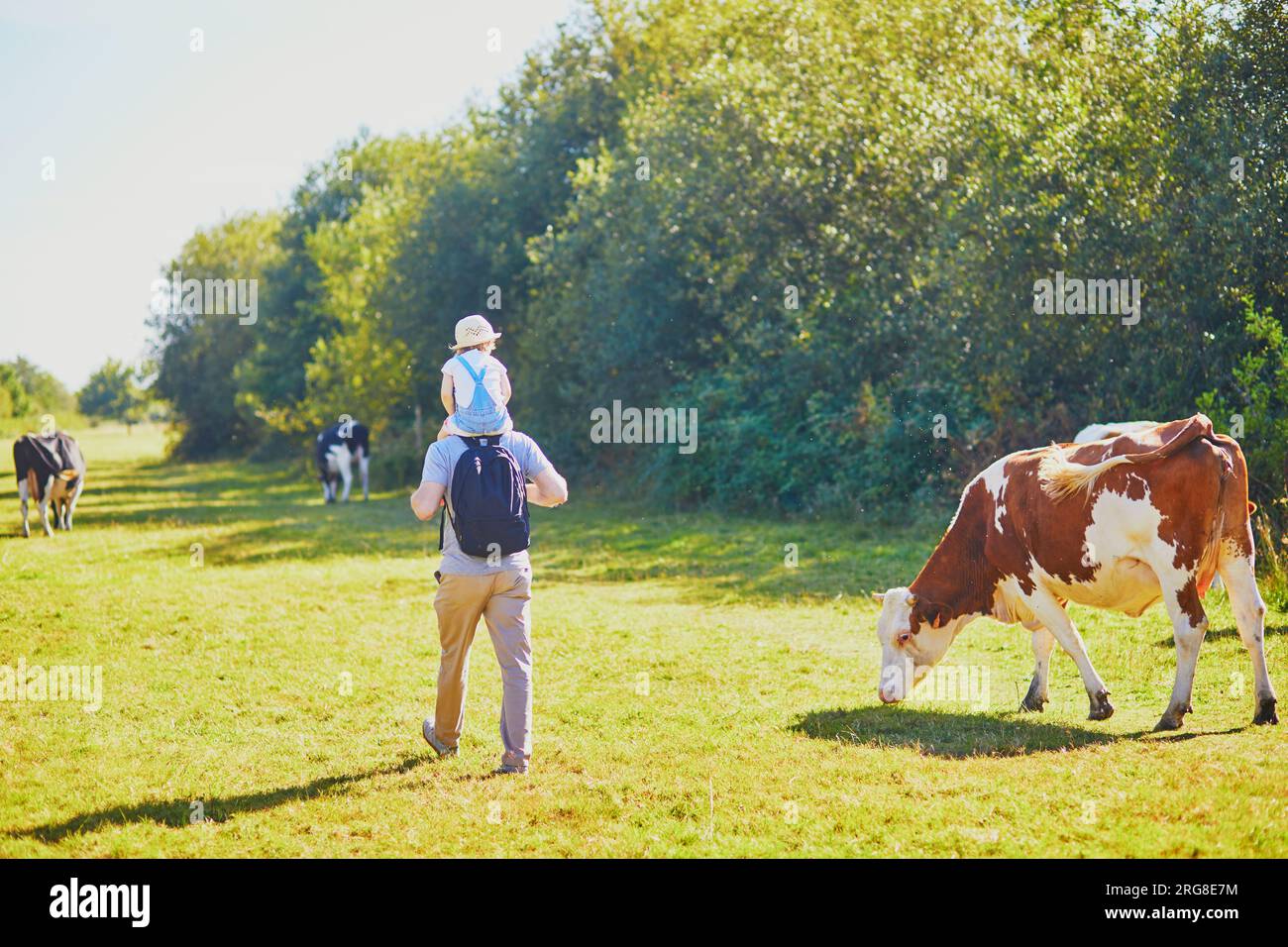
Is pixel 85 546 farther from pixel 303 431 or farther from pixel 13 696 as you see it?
pixel 303 431

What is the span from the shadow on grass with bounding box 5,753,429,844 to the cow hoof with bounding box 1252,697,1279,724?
16.6 feet

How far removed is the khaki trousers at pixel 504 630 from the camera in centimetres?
704

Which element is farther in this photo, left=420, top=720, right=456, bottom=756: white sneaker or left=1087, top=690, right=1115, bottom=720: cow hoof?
left=1087, top=690, right=1115, bottom=720: cow hoof

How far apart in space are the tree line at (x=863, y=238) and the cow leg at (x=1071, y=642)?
22.4 ft

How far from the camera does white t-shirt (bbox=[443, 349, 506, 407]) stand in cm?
702

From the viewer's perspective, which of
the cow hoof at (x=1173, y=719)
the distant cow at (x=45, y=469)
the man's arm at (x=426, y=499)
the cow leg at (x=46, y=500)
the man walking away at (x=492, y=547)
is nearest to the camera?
the man's arm at (x=426, y=499)

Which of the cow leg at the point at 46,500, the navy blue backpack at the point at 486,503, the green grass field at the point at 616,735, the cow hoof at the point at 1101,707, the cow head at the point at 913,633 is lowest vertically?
the green grass field at the point at 616,735

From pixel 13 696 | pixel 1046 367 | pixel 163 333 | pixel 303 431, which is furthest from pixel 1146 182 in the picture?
pixel 163 333

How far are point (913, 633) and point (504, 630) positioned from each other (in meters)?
3.16

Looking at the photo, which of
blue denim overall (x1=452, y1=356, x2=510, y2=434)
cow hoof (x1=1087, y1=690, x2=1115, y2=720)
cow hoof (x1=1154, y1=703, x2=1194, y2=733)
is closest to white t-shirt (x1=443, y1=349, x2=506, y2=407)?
blue denim overall (x1=452, y1=356, x2=510, y2=434)

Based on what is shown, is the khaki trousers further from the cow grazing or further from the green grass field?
A: the cow grazing

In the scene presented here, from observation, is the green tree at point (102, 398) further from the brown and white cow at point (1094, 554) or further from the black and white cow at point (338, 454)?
the brown and white cow at point (1094, 554)

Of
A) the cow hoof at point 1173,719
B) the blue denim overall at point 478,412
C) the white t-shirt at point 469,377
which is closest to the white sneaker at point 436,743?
the blue denim overall at point 478,412

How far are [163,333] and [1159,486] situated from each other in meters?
59.6
